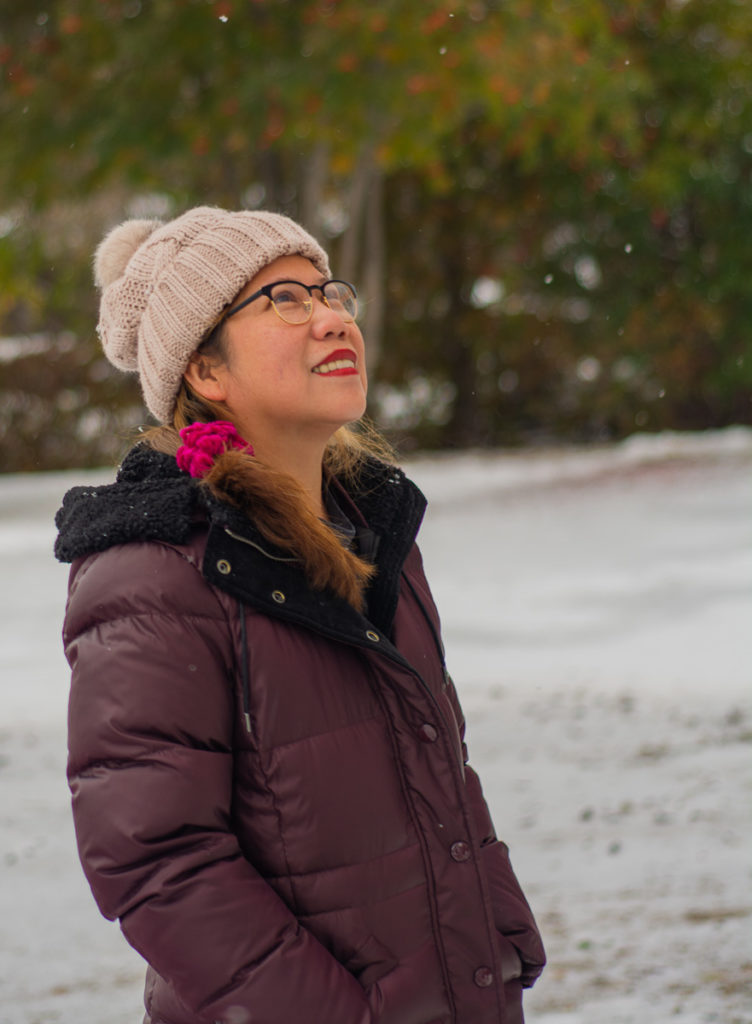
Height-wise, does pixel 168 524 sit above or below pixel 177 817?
above

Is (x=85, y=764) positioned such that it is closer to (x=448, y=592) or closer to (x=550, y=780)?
(x=550, y=780)

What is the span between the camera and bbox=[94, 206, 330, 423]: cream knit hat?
1836 millimetres

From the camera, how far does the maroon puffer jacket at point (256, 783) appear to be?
1.50m

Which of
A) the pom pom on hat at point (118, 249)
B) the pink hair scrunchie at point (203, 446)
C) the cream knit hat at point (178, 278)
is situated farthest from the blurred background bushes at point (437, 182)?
the pink hair scrunchie at point (203, 446)

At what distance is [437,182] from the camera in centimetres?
1187

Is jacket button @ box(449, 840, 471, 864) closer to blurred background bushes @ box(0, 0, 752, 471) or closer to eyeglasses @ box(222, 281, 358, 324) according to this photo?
eyeglasses @ box(222, 281, 358, 324)

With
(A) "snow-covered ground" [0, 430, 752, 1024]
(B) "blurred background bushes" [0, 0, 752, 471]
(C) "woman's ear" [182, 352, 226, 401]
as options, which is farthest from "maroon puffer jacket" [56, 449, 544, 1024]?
(B) "blurred background bushes" [0, 0, 752, 471]

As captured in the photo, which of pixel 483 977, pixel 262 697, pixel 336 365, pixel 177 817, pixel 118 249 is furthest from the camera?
pixel 118 249

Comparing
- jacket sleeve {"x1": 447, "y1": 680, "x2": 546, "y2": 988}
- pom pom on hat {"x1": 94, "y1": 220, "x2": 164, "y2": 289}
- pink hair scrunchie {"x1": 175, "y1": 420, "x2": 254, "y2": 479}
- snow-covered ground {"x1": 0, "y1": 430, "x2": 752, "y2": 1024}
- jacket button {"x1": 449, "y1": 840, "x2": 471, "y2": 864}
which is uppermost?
pom pom on hat {"x1": 94, "y1": 220, "x2": 164, "y2": 289}

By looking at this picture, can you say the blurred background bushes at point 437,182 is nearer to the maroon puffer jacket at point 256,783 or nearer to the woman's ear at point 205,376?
the woman's ear at point 205,376

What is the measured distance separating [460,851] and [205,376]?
0.79 m

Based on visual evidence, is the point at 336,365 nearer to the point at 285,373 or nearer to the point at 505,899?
the point at 285,373

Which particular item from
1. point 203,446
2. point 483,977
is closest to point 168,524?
point 203,446

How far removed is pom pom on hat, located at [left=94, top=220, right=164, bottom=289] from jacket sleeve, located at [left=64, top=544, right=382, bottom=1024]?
2.01ft
